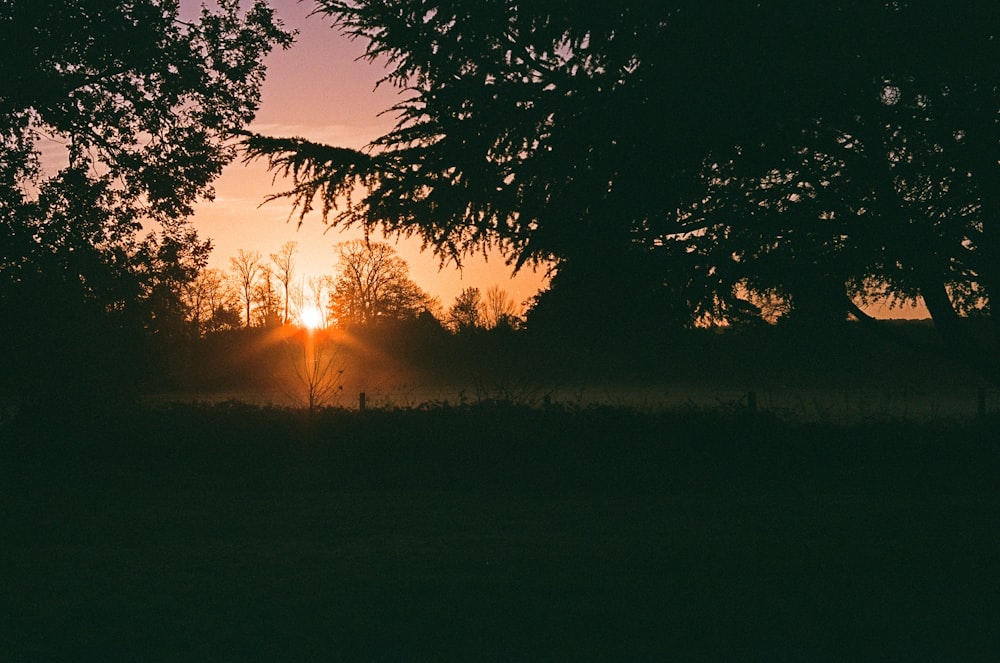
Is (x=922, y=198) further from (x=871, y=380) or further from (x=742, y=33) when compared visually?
(x=871, y=380)

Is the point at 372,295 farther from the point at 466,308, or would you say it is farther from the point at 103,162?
the point at 103,162

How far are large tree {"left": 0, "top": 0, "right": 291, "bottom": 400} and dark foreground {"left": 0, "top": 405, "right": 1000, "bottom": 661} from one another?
80.5 inches

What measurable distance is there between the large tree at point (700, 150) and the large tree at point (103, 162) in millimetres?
8838

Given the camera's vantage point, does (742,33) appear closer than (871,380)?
Yes

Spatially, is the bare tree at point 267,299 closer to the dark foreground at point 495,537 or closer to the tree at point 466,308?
the tree at point 466,308

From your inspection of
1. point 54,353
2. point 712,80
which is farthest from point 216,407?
point 712,80

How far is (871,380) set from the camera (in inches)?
1433

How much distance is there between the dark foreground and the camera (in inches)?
218

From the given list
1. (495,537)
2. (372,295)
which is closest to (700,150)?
(495,537)

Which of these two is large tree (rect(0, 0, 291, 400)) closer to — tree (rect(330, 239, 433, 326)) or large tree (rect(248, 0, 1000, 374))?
large tree (rect(248, 0, 1000, 374))

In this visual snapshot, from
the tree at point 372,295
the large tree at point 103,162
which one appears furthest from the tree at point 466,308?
the large tree at point 103,162

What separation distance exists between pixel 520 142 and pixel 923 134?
2.97 m

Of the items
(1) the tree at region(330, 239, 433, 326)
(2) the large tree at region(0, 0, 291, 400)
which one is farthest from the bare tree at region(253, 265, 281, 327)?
(2) the large tree at region(0, 0, 291, 400)

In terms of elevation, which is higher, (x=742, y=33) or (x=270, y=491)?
(x=742, y=33)
